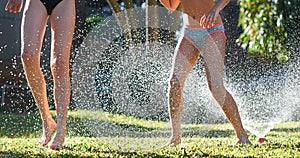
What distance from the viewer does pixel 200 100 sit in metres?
6.29

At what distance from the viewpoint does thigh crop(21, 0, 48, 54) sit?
10.1ft

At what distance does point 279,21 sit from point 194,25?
23.7 feet

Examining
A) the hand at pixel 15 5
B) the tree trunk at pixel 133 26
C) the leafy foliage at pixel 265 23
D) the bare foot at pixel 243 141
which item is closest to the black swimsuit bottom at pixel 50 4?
the hand at pixel 15 5

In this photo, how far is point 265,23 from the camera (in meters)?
10.3

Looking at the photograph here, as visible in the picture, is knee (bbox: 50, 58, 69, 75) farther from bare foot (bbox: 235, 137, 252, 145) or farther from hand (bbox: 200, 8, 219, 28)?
bare foot (bbox: 235, 137, 252, 145)

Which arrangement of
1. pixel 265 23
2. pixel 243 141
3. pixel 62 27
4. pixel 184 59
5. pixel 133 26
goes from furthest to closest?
1. pixel 265 23
2. pixel 133 26
3. pixel 243 141
4. pixel 184 59
5. pixel 62 27

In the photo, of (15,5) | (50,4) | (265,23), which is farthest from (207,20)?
(265,23)

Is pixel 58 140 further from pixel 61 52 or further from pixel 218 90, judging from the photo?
pixel 218 90

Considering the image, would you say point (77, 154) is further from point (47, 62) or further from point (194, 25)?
point (47, 62)

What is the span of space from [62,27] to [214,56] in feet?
2.89

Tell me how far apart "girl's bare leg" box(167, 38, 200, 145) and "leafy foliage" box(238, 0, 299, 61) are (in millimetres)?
6665

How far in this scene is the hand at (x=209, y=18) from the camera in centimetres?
310

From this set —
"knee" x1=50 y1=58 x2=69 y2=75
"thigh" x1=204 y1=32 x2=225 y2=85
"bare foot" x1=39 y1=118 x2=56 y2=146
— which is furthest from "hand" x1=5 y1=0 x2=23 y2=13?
"thigh" x1=204 y1=32 x2=225 y2=85

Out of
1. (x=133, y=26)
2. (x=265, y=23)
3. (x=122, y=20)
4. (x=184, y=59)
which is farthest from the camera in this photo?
(x=265, y=23)
